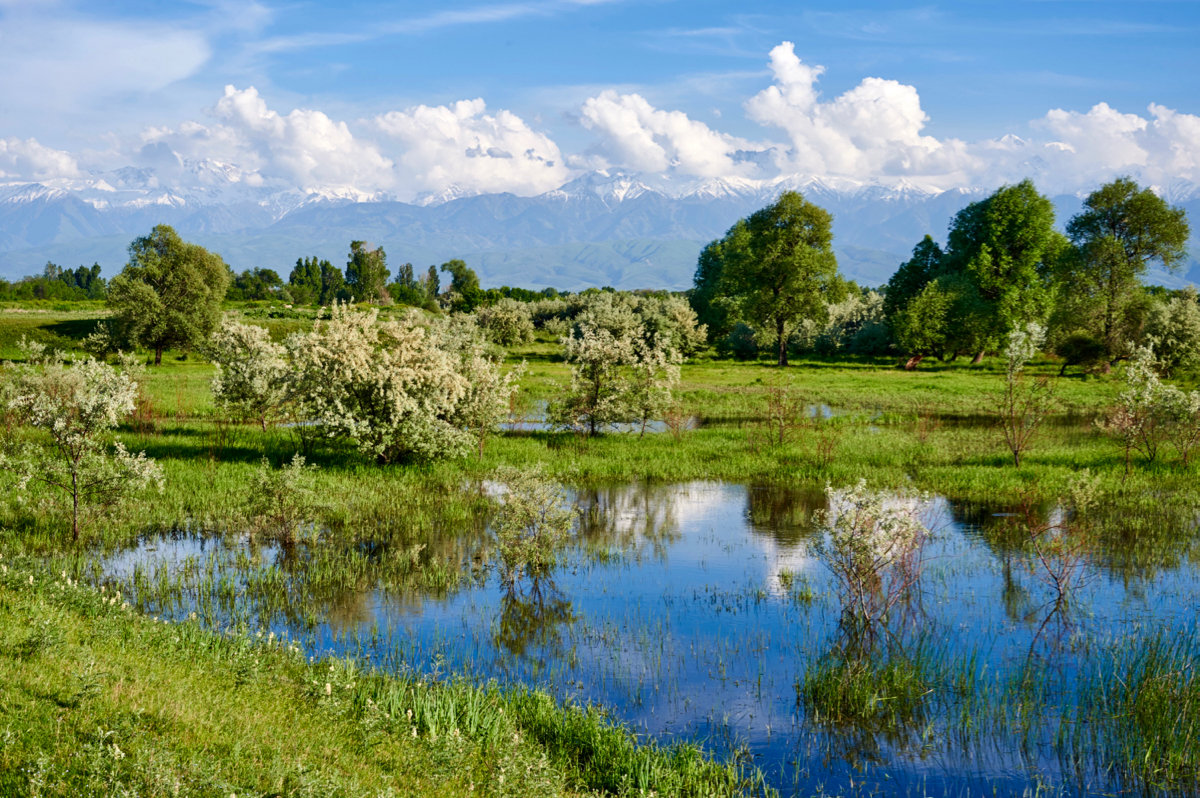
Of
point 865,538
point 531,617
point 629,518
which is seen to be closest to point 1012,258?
point 629,518

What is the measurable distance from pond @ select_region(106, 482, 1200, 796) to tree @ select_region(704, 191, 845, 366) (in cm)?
4776

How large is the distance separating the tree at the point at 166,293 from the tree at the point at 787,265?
4360cm

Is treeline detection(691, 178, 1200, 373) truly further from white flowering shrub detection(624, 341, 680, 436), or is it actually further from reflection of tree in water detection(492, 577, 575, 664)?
reflection of tree in water detection(492, 577, 575, 664)

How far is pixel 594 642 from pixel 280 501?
9.95m

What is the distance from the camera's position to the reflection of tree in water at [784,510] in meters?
23.3

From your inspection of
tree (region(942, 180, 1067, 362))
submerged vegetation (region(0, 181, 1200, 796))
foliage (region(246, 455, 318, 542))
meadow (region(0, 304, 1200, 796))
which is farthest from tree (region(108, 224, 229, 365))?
tree (region(942, 180, 1067, 362))

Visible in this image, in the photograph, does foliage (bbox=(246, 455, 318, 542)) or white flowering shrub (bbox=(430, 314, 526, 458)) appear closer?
foliage (bbox=(246, 455, 318, 542))

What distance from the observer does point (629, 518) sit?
83.1 feet

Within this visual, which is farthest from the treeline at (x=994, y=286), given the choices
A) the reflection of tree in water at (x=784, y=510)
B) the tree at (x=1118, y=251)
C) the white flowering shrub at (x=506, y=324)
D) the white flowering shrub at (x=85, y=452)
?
the white flowering shrub at (x=85, y=452)

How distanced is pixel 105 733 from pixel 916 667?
11.9 meters

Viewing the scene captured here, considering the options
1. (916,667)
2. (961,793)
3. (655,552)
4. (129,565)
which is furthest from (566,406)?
(961,793)

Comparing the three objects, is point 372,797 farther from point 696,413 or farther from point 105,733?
point 696,413

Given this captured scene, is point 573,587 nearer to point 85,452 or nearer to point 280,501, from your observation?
point 280,501

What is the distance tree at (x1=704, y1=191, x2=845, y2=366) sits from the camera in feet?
229
